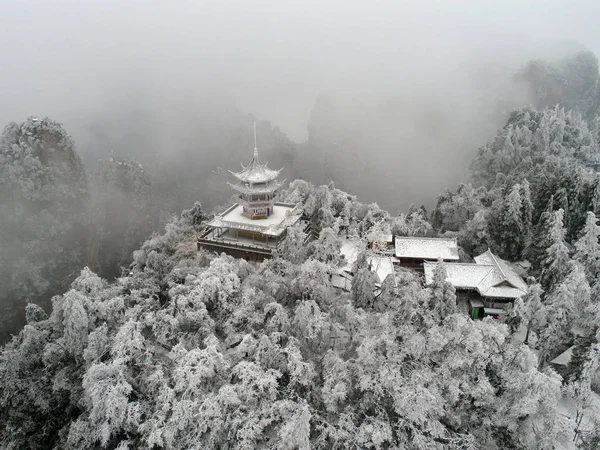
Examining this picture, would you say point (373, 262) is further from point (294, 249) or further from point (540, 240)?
point (540, 240)

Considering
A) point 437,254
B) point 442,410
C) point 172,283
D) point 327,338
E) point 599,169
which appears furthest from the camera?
point 599,169

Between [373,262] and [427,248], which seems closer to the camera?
[373,262]

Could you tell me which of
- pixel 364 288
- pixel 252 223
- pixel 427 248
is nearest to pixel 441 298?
pixel 364 288

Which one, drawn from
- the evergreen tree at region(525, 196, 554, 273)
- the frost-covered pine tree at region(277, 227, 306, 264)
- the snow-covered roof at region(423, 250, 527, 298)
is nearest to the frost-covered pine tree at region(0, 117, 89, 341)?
the frost-covered pine tree at region(277, 227, 306, 264)

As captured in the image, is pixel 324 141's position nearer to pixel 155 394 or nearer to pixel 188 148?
pixel 188 148

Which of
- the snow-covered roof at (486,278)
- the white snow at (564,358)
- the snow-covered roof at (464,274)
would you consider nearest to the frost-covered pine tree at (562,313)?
the white snow at (564,358)

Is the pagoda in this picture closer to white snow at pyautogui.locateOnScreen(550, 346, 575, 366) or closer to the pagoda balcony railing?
the pagoda balcony railing

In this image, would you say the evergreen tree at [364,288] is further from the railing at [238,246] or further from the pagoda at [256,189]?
the pagoda at [256,189]

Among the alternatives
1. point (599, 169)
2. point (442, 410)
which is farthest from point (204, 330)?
point (599, 169)
